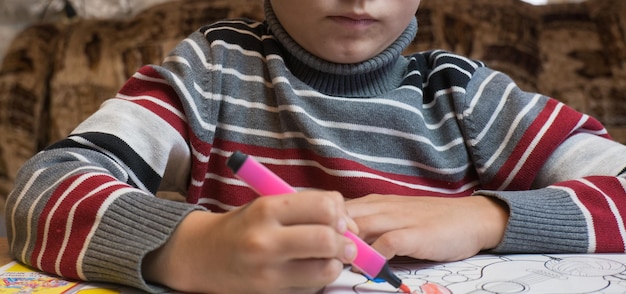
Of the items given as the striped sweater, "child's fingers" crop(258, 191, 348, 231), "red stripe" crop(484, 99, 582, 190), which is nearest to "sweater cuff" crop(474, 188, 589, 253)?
the striped sweater

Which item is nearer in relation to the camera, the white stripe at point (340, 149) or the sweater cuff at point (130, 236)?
the sweater cuff at point (130, 236)

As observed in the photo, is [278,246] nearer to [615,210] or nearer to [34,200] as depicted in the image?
[34,200]

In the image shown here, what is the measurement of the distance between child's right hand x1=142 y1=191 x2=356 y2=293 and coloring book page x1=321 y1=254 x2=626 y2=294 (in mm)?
47

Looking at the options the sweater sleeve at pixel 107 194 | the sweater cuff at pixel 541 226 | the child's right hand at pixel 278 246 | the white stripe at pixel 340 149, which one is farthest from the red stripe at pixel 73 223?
the sweater cuff at pixel 541 226

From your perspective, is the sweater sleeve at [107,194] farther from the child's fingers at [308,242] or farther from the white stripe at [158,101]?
the child's fingers at [308,242]

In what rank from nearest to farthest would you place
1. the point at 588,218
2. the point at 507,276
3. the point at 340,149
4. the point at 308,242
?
the point at 308,242, the point at 507,276, the point at 588,218, the point at 340,149

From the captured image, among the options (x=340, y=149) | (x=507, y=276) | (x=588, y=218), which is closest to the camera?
(x=507, y=276)

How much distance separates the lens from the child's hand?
54 cm

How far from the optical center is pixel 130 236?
1.62 feet

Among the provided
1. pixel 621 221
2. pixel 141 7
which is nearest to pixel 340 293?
pixel 621 221

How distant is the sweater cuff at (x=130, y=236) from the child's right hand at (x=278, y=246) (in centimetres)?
4

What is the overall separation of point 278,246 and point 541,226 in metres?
0.29

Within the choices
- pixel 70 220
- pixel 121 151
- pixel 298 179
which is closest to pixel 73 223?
pixel 70 220

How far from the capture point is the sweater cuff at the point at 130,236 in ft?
1.56
